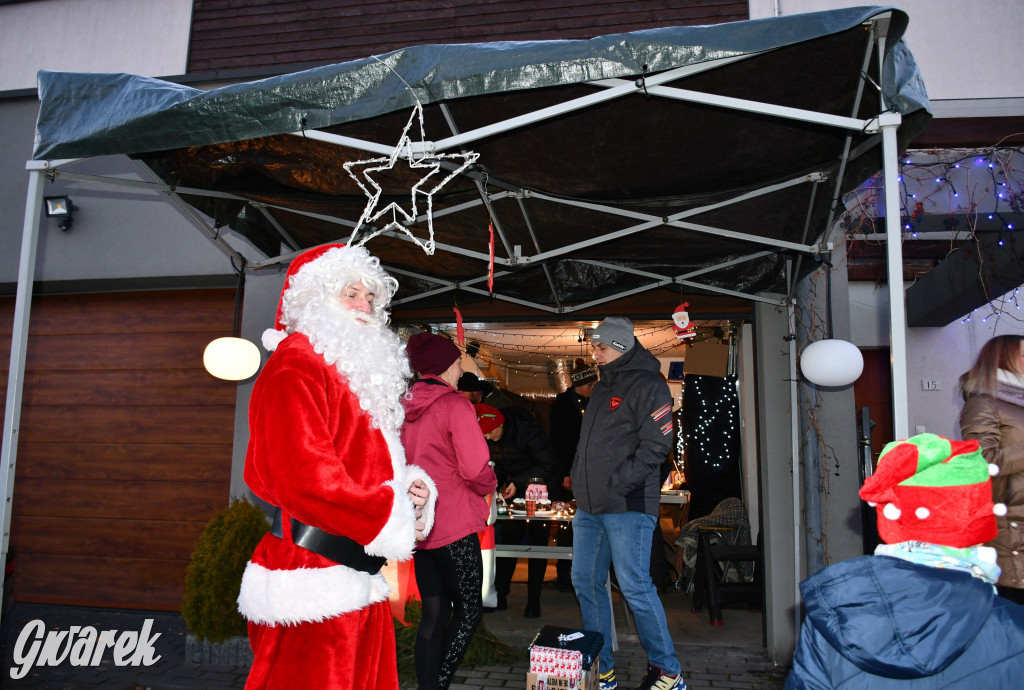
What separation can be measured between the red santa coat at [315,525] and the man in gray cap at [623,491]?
68.2 inches

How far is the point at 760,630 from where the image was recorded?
545cm

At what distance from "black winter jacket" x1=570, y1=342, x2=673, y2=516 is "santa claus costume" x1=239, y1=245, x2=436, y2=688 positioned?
1.64 metres

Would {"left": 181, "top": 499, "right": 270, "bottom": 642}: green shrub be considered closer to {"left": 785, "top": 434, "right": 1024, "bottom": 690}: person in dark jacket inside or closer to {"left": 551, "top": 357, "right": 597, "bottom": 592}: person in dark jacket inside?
{"left": 551, "top": 357, "right": 597, "bottom": 592}: person in dark jacket inside

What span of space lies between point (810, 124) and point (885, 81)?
0.49m

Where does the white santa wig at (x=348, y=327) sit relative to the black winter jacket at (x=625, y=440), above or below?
above

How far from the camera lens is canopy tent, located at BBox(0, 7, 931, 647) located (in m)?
2.51

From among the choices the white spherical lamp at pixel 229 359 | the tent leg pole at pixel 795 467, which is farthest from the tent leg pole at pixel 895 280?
the white spherical lamp at pixel 229 359

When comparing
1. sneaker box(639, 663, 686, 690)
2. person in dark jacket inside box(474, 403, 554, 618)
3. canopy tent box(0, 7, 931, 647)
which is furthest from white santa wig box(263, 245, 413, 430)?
person in dark jacket inside box(474, 403, 554, 618)

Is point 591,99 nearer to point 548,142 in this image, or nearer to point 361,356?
point 548,142

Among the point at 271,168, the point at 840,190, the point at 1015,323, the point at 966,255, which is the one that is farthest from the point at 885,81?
the point at 1015,323

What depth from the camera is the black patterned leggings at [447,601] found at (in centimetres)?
325

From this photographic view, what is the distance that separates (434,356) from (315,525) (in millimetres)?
1569

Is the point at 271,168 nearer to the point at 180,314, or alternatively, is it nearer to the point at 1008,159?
the point at 180,314

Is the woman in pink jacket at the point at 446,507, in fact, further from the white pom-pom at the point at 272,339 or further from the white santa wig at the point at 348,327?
the white pom-pom at the point at 272,339
